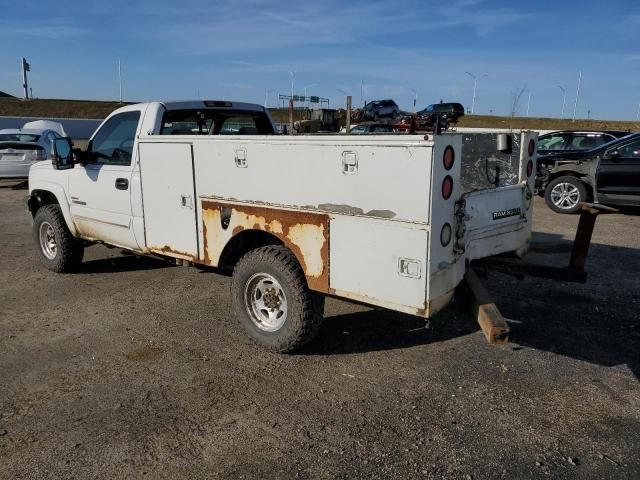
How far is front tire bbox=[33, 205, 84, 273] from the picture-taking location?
6461 millimetres

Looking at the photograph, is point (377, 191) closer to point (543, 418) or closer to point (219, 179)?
point (219, 179)

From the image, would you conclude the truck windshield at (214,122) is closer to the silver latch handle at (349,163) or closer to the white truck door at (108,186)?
the white truck door at (108,186)

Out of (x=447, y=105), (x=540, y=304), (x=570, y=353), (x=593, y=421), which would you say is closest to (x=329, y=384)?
(x=593, y=421)

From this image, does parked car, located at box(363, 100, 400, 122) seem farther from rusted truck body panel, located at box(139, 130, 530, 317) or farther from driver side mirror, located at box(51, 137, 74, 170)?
rusted truck body panel, located at box(139, 130, 530, 317)

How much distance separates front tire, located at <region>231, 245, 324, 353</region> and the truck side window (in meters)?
1.91

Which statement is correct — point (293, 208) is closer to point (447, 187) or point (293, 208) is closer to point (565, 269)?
point (447, 187)

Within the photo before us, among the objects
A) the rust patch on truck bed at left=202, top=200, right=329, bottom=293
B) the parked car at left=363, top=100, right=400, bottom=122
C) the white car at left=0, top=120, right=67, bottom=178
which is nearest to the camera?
the rust patch on truck bed at left=202, top=200, right=329, bottom=293

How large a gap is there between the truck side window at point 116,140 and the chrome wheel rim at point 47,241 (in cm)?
145

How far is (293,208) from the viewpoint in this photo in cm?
397

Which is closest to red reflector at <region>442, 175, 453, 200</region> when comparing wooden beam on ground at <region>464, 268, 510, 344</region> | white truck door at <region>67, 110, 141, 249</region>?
wooden beam on ground at <region>464, 268, 510, 344</region>

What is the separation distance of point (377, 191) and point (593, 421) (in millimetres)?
1970

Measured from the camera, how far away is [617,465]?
2969mm

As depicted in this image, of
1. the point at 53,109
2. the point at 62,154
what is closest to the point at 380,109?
the point at 62,154

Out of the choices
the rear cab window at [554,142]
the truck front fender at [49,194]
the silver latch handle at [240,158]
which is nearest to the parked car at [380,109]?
the rear cab window at [554,142]
